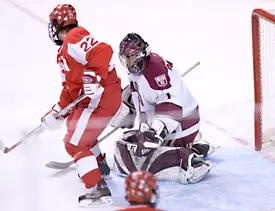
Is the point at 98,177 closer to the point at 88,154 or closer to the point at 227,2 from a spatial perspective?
the point at 88,154

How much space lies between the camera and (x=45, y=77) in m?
4.09

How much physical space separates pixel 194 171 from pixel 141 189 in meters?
1.24

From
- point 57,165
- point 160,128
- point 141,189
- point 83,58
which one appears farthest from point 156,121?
point 141,189

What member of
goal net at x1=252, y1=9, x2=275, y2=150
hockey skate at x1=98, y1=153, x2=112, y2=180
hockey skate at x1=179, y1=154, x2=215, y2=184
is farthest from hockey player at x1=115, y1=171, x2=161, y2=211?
goal net at x1=252, y1=9, x2=275, y2=150

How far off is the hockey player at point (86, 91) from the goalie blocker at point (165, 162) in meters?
0.14

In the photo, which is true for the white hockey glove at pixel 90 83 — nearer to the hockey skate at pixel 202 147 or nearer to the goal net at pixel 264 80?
the hockey skate at pixel 202 147

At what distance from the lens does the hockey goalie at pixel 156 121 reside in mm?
2686

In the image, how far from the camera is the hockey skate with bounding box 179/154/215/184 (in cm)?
268

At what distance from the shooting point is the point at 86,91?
8.41ft

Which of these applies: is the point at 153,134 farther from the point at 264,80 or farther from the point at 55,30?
the point at 264,80

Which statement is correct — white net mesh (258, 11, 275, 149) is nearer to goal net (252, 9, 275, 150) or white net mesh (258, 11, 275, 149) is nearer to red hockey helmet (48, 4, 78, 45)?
goal net (252, 9, 275, 150)

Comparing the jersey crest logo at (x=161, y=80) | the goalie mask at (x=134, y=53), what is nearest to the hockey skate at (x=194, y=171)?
the jersey crest logo at (x=161, y=80)

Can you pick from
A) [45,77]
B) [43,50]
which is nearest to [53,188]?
[45,77]

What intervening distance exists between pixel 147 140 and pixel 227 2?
2918mm
